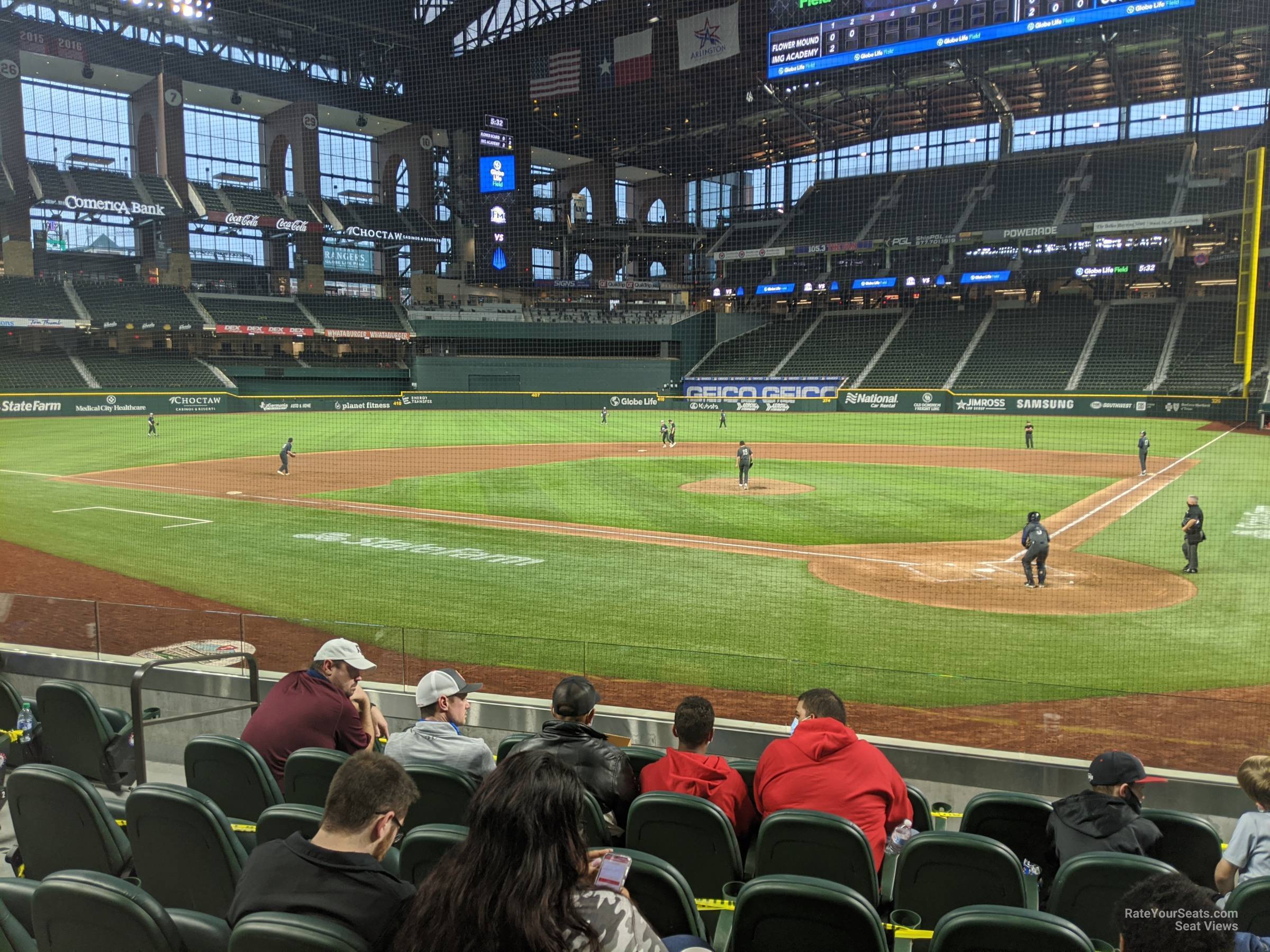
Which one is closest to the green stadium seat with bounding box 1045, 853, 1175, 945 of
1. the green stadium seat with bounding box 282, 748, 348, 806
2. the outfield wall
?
the green stadium seat with bounding box 282, 748, 348, 806

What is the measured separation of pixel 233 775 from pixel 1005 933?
10.9 ft

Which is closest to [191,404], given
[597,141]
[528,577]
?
[597,141]

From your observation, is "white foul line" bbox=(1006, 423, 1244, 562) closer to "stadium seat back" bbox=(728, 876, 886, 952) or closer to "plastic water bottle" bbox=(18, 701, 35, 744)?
"stadium seat back" bbox=(728, 876, 886, 952)

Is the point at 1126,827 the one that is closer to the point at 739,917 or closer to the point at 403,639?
the point at 739,917

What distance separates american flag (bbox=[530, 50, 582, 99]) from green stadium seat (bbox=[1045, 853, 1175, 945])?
18155 mm

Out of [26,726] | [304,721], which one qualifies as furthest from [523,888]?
[26,726]

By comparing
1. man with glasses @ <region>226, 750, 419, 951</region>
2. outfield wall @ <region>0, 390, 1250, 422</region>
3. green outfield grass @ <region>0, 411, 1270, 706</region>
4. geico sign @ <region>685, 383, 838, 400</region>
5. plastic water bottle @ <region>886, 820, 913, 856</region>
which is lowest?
green outfield grass @ <region>0, 411, 1270, 706</region>

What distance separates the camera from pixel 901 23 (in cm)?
1576

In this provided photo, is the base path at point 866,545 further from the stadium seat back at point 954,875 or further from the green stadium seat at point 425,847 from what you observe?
the green stadium seat at point 425,847

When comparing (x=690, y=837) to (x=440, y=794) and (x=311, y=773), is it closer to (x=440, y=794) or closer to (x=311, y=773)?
(x=440, y=794)

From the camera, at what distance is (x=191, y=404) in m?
38.8

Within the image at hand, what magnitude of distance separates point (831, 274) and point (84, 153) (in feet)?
128

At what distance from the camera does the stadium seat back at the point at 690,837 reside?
3391 millimetres

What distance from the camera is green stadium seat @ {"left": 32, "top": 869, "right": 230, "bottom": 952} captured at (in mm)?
2277
